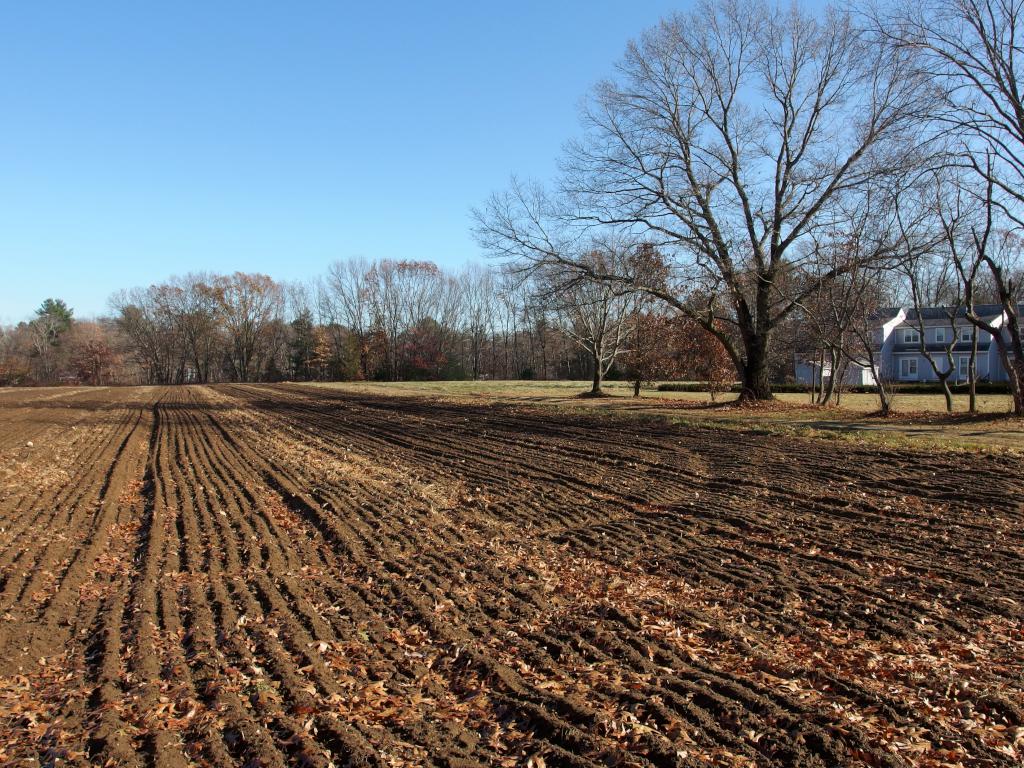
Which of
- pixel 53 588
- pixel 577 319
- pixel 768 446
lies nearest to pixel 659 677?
pixel 53 588

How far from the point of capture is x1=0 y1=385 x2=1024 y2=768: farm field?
3752 mm

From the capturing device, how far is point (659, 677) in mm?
4395

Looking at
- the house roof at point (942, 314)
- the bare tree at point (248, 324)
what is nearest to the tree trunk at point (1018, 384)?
the house roof at point (942, 314)

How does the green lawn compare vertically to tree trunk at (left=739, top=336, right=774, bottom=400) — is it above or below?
below

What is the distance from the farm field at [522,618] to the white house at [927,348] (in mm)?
41324

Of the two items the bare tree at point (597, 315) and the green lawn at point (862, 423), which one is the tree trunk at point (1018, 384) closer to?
the green lawn at point (862, 423)

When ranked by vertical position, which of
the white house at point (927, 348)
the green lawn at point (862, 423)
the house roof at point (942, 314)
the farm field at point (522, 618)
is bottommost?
the farm field at point (522, 618)

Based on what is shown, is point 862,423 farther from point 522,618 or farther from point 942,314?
point 942,314

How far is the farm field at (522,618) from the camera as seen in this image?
12.3ft

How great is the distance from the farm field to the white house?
41.3 m

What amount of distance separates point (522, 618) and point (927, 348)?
5170 centimetres

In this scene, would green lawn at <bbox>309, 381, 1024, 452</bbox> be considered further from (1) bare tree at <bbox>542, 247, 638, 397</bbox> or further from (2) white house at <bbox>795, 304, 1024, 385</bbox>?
(2) white house at <bbox>795, 304, 1024, 385</bbox>

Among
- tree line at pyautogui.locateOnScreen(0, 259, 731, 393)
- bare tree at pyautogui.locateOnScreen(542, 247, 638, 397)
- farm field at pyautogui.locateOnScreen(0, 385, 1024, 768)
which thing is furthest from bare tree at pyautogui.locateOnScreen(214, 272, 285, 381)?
farm field at pyautogui.locateOnScreen(0, 385, 1024, 768)

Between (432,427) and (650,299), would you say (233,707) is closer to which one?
(432,427)
